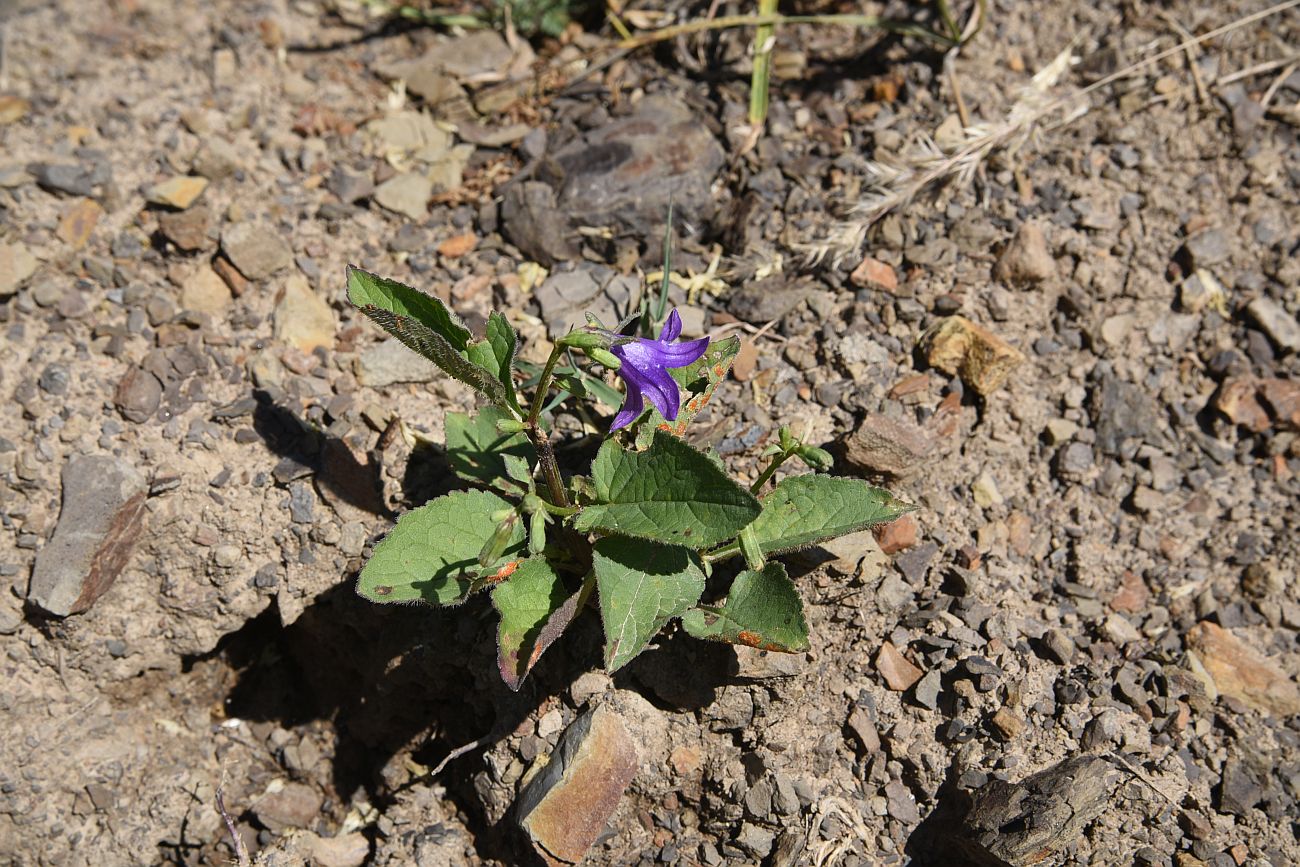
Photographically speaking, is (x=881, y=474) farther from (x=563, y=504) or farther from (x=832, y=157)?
(x=832, y=157)

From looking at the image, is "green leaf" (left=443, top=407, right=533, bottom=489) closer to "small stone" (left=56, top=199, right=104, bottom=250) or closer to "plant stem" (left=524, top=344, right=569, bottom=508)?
"plant stem" (left=524, top=344, right=569, bottom=508)

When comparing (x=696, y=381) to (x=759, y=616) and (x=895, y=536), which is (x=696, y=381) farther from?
(x=895, y=536)

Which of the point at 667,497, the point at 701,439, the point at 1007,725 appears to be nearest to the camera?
the point at 667,497

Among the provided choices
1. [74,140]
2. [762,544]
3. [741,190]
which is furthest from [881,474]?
[74,140]

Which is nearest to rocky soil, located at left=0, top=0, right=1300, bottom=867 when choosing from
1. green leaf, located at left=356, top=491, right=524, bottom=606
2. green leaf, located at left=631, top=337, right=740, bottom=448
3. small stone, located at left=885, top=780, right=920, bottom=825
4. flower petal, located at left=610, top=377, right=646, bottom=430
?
small stone, located at left=885, top=780, right=920, bottom=825

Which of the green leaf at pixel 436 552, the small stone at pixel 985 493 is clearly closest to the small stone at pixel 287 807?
the green leaf at pixel 436 552

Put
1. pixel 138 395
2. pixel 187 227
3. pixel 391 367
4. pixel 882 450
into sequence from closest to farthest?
pixel 882 450, pixel 138 395, pixel 391 367, pixel 187 227

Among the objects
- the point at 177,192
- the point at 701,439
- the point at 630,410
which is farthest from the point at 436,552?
the point at 177,192
